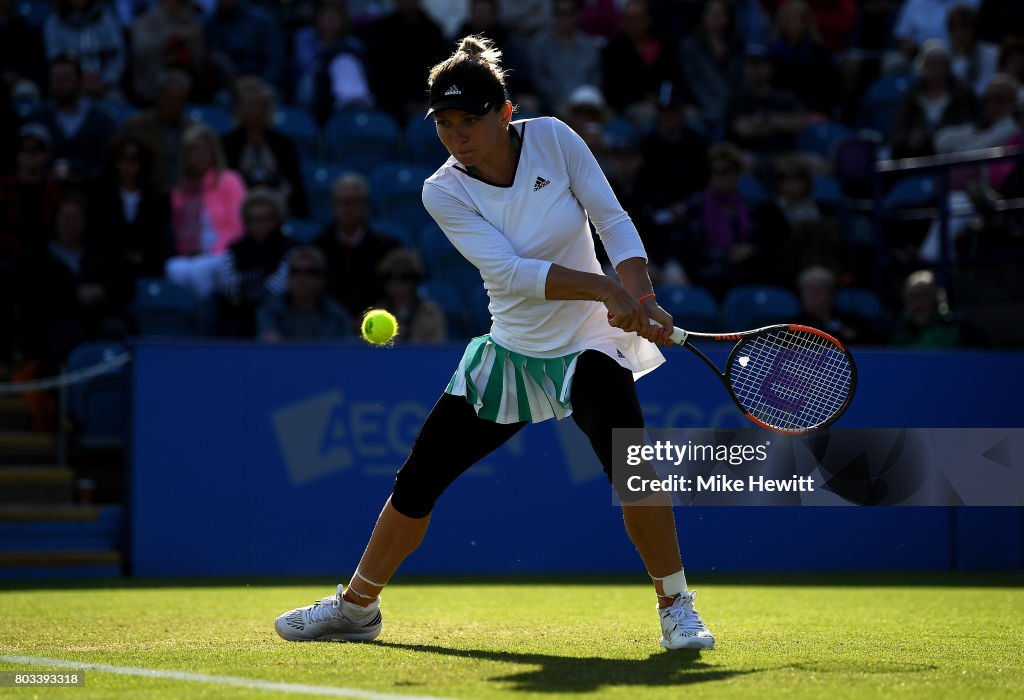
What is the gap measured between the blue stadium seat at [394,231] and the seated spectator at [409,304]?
36.6 inches

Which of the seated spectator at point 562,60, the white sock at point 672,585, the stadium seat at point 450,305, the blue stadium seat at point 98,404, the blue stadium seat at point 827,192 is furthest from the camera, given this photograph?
the seated spectator at point 562,60

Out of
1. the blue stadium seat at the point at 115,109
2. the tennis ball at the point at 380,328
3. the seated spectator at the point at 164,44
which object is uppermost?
the seated spectator at the point at 164,44

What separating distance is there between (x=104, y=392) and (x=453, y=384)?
4.59 metres

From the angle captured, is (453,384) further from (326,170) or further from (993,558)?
(326,170)

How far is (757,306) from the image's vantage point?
1020 cm

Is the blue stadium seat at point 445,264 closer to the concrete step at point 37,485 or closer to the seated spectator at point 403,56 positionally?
Result: the seated spectator at point 403,56

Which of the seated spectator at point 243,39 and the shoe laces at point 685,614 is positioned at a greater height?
the seated spectator at point 243,39

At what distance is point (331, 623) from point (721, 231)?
21.3ft

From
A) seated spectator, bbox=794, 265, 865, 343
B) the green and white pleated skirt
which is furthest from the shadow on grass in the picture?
seated spectator, bbox=794, 265, 865, 343

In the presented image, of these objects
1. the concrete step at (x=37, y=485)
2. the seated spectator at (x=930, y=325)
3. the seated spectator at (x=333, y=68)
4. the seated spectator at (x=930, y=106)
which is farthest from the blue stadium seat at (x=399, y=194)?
the seated spectator at (x=930, y=106)

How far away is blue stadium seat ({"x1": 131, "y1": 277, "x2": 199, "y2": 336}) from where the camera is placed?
31.8 ft

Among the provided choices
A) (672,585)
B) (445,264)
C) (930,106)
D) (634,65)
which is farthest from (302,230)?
(672,585)

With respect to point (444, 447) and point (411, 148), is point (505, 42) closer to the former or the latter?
point (411, 148)

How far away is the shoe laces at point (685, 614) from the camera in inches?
185
